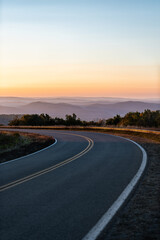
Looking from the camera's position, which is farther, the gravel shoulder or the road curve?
the road curve

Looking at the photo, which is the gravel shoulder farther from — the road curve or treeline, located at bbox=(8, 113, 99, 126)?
treeline, located at bbox=(8, 113, 99, 126)

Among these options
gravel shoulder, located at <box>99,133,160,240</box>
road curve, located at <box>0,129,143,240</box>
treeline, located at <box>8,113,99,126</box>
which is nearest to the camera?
gravel shoulder, located at <box>99,133,160,240</box>

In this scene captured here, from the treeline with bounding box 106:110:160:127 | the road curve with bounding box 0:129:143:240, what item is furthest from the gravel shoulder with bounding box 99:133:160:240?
the treeline with bounding box 106:110:160:127

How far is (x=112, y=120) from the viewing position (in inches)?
1992

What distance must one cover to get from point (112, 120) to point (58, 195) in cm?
4325

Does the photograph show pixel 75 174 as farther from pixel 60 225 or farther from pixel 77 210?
pixel 60 225

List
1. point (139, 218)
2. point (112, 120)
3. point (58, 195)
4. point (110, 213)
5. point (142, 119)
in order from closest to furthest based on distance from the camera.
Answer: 1. point (139, 218)
2. point (110, 213)
3. point (58, 195)
4. point (142, 119)
5. point (112, 120)

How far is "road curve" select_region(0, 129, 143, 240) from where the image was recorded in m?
5.58

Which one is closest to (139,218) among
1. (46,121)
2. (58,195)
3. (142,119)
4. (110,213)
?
(110,213)

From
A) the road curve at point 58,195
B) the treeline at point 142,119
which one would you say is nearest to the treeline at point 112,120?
the treeline at point 142,119

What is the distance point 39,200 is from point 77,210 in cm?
123

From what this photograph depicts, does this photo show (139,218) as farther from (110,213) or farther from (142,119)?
(142,119)

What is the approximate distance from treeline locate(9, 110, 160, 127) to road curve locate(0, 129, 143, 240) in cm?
2913

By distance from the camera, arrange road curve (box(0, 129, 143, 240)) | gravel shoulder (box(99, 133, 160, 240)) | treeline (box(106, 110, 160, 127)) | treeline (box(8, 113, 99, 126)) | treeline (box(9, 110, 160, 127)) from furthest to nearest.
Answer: treeline (box(8, 113, 99, 126)) → treeline (box(9, 110, 160, 127)) → treeline (box(106, 110, 160, 127)) → road curve (box(0, 129, 143, 240)) → gravel shoulder (box(99, 133, 160, 240))
